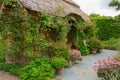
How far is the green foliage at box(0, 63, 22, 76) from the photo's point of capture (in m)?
Answer: 12.9

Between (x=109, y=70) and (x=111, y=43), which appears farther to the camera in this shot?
(x=111, y=43)

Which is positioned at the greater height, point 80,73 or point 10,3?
point 10,3

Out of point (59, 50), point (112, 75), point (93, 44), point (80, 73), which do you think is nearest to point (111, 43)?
point (93, 44)

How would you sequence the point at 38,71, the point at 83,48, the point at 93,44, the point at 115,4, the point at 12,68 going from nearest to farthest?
the point at 38,71 → the point at 12,68 → the point at 83,48 → the point at 93,44 → the point at 115,4

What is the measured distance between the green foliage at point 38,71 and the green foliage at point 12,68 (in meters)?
0.68

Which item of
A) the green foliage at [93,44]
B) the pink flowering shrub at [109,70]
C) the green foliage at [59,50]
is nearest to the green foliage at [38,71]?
the green foliage at [59,50]

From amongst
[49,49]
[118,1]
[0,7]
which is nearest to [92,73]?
[49,49]

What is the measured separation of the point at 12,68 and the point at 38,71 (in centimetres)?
234

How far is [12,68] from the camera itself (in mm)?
13477

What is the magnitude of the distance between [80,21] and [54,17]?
5.27 metres

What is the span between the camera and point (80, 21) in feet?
63.1

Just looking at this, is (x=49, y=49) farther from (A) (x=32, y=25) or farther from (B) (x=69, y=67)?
(A) (x=32, y=25)

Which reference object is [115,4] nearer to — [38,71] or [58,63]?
[58,63]

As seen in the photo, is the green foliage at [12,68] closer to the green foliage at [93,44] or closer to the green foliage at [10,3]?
the green foliage at [10,3]
